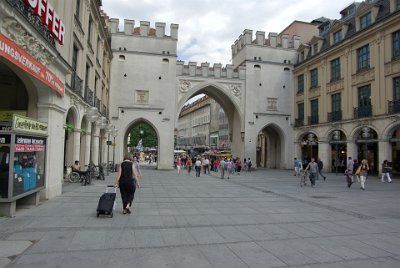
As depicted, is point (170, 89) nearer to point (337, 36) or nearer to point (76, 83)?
point (337, 36)

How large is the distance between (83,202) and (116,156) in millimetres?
22116

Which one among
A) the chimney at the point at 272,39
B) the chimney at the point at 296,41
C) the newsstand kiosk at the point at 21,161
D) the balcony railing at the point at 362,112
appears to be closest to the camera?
the newsstand kiosk at the point at 21,161

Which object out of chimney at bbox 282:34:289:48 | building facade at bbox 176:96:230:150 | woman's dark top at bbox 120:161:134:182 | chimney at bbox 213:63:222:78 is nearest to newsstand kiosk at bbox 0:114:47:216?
woman's dark top at bbox 120:161:134:182

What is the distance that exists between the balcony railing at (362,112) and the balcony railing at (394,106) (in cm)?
190

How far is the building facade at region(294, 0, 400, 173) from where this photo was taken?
2414 cm

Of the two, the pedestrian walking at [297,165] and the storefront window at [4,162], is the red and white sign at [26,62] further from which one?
the pedestrian walking at [297,165]

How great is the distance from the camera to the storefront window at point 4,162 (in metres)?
8.02

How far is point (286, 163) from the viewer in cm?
3653

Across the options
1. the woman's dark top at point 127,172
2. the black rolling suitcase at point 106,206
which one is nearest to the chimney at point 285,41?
the woman's dark top at point 127,172

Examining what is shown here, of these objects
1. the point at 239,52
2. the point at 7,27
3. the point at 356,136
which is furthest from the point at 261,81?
the point at 7,27

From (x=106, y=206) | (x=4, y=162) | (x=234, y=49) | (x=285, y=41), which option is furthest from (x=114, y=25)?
(x=106, y=206)

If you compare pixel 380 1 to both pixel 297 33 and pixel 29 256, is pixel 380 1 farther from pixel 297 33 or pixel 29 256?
pixel 29 256

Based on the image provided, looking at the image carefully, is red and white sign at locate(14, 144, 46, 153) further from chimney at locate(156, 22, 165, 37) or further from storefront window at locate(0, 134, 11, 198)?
chimney at locate(156, 22, 165, 37)

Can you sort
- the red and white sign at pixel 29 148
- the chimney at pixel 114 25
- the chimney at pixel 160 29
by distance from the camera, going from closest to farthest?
1. the red and white sign at pixel 29 148
2. the chimney at pixel 114 25
3. the chimney at pixel 160 29
